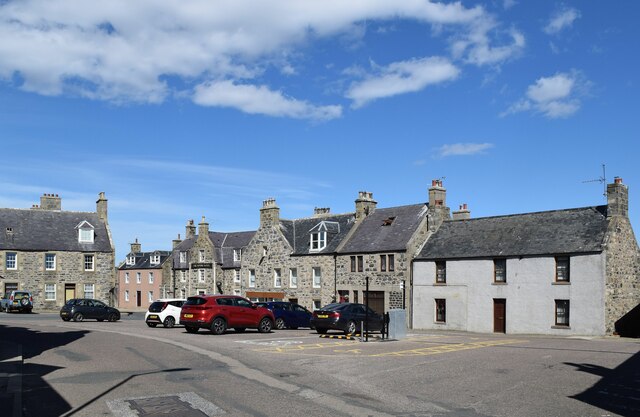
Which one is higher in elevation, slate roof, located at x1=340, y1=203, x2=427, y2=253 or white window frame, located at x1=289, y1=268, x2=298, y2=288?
slate roof, located at x1=340, y1=203, x2=427, y2=253

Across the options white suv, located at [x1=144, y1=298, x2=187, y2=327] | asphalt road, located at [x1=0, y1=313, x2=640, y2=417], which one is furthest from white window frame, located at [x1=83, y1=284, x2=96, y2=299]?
asphalt road, located at [x1=0, y1=313, x2=640, y2=417]

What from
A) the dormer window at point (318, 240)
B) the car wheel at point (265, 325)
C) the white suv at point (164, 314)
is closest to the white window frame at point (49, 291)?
A: the dormer window at point (318, 240)

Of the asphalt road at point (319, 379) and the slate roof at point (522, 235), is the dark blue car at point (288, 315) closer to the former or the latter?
the slate roof at point (522, 235)

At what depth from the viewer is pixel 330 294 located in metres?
47.9

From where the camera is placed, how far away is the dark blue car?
35.4m

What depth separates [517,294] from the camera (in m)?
36.8

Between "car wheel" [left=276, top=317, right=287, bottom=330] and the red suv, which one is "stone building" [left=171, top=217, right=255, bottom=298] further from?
the red suv

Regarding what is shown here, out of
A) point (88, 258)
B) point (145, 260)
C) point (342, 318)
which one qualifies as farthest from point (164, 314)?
point (145, 260)

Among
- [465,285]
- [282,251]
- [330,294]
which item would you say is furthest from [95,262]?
[465,285]

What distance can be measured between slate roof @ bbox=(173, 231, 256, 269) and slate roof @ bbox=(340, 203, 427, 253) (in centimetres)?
1766

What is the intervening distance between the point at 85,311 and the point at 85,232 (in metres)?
23.0

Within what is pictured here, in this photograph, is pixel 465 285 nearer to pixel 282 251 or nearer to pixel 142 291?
pixel 282 251

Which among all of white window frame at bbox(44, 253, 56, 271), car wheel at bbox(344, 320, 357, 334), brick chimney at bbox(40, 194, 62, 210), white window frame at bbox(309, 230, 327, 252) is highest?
brick chimney at bbox(40, 194, 62, 210)

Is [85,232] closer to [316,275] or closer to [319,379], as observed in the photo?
[316,275]
